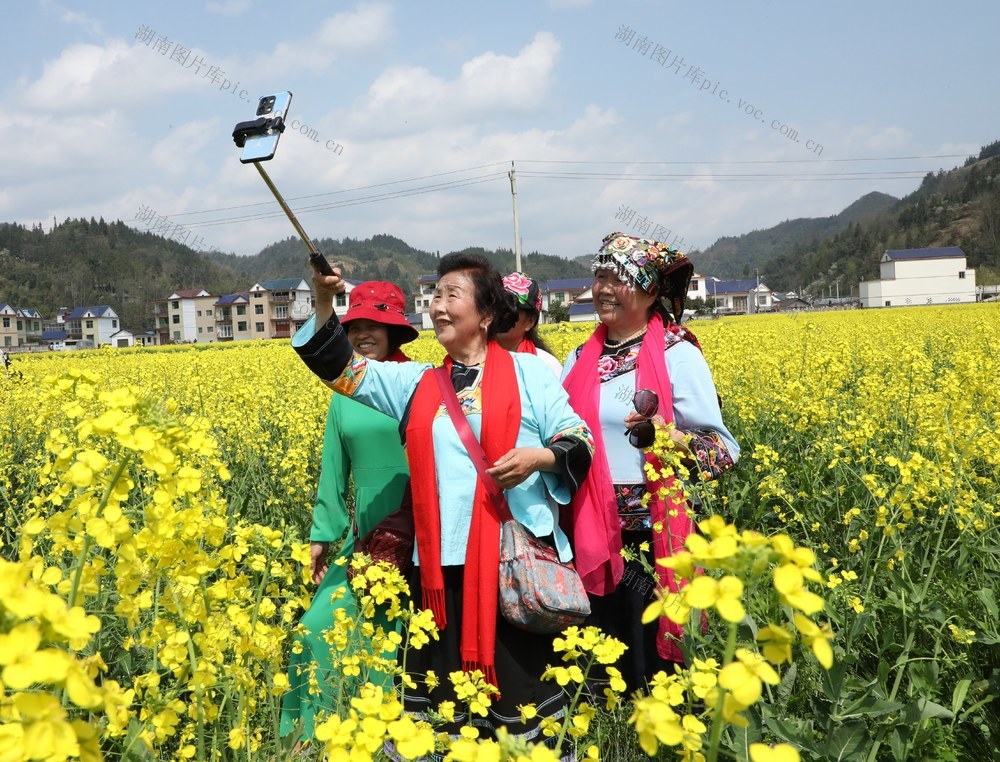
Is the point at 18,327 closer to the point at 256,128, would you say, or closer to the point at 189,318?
the point at 189,318

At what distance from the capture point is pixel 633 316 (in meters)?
2.70

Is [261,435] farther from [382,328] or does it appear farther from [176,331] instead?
[176,331]

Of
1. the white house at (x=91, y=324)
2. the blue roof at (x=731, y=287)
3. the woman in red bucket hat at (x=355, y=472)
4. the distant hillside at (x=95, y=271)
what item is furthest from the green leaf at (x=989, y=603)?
the distant hillside at (x=95, y=271)

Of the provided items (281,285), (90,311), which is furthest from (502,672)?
(90,311)

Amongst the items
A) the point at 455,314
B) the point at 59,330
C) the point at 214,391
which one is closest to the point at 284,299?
the point at 59,330

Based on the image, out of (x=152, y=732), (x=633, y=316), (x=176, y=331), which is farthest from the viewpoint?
(x=176, y=331)

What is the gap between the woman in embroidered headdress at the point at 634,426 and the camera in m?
2.36

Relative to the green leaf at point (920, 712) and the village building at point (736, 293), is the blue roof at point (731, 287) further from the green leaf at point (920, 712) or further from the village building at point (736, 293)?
the green leaf at point (920, 712)

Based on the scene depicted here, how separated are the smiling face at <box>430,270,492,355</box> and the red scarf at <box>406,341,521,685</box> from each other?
0.19 m

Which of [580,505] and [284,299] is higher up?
[284,299]

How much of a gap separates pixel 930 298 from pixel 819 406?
6070 cm

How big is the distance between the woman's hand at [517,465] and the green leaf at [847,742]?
960 millimetres

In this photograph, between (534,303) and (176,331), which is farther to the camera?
(176,331)

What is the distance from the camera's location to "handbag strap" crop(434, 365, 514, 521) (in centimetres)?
207
